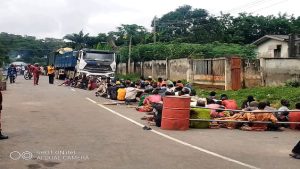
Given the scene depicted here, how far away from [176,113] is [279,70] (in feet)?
44.0

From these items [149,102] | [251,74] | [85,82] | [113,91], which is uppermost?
[251,74]

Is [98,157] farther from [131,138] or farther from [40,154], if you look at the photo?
[131,138]

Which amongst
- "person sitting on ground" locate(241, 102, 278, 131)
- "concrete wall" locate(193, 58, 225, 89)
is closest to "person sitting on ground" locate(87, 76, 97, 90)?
"concrete wall" locate(193, 58, 225, 89)

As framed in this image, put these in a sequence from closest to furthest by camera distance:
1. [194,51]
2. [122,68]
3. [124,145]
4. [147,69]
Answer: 1. [124,145]
2. [194,51]
3. [147,69]
4. [122,68]

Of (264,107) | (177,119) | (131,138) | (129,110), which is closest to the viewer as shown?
(131,138)

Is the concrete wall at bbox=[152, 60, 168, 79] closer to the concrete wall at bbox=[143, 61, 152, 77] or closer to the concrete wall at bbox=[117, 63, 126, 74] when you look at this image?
the concrete wall at bbox=[143, 61, 152, 77]

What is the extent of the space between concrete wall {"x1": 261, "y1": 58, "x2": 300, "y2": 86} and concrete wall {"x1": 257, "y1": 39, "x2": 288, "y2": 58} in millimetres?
17034

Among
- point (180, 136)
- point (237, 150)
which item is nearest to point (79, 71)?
point (180, 136)

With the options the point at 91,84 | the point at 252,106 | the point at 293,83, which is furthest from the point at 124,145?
the point at 91,84

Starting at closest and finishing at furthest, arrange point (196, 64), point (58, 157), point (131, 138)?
point (58, 157), point (131, 138), point (196, 64)

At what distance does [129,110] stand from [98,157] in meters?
8.70

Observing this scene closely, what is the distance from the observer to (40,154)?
7691 millimetres

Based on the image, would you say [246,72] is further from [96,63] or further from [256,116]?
[256,116]

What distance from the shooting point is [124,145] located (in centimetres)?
884
